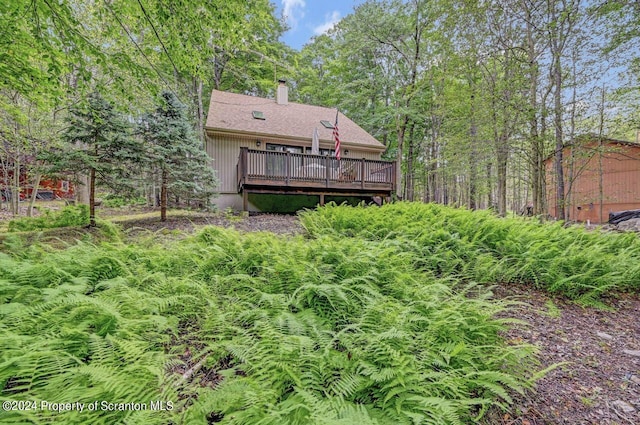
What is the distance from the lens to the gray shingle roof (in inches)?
440

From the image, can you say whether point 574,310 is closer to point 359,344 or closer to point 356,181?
point 359,344

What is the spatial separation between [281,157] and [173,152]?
348 cm

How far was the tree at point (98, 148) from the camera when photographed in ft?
18.6

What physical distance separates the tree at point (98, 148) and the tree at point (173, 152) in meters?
0.59

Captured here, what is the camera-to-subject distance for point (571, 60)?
6.75 metres

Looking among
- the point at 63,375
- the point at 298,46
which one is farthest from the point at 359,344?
the point at 298,46

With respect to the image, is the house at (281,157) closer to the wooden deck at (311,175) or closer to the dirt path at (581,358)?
the wooden deck at (311,175)

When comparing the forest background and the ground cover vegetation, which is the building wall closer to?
the forest background

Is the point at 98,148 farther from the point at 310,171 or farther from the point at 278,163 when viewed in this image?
the point at 310,171

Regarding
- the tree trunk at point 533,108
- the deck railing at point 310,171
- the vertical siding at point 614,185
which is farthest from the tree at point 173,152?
the vertical siding at point 614,185

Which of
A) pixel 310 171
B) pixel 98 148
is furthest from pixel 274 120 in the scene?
pixel 98 148

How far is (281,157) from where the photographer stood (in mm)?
9539

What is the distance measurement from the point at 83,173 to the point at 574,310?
353 inches

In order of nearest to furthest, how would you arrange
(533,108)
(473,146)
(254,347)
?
1. (254,347)
2. (533,108)
3. (473,146)
